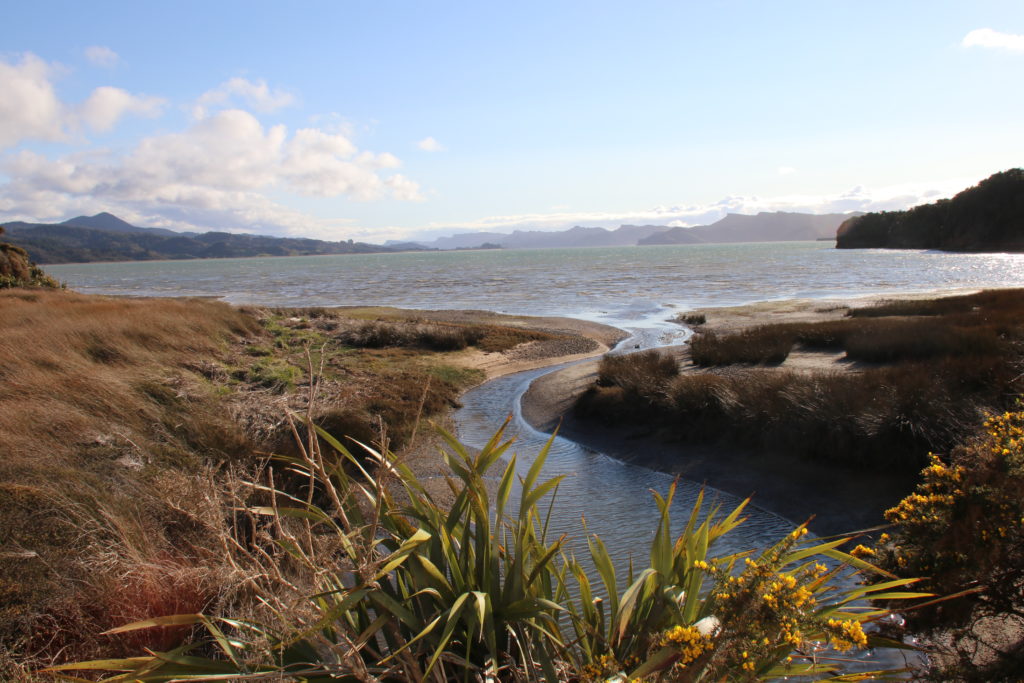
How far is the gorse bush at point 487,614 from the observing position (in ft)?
7.73

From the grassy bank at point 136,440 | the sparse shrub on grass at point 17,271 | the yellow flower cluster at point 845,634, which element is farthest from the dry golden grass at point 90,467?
the sparse shrub on grass at point 17,271

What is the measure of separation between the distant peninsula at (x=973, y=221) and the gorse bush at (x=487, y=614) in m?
99.4

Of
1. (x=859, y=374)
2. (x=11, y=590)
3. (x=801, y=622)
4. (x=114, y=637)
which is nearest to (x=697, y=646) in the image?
(x=801, y=622)

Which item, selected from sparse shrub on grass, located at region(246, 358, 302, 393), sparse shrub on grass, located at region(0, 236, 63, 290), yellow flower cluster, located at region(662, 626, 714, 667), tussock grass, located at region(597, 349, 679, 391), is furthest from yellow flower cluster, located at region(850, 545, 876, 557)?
sparse shrub on grass, located at region(0, 236, 63, 290)

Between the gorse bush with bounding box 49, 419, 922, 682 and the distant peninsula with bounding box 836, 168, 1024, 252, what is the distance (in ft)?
326

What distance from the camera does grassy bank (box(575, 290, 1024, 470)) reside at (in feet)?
26.9

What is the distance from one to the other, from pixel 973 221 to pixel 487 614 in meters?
107

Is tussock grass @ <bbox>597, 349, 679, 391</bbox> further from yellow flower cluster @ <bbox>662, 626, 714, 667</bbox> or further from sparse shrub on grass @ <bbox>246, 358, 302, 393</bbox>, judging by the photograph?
yellow flower cluster @ <bbox>662, 626, 714, 667</bbox>

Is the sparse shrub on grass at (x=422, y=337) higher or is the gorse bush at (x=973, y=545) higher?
the gorse bush at (x=973, y=545)

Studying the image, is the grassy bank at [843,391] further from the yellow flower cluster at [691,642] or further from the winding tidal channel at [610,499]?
the yellow flower cluster at [691,642]

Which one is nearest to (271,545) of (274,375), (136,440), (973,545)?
(136,440)

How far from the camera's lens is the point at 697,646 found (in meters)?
2.35

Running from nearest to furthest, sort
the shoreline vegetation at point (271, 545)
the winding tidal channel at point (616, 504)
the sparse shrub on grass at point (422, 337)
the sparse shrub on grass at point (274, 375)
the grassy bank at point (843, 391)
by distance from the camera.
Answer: the shoreline vegetation at point (271, 545) < the winding tidal channel at point (616, 504) < the grassy bank at point (843, 391) < the sparse shrub on grass at point (274, 375) < the sparse shrub on grass at point (422, 337)

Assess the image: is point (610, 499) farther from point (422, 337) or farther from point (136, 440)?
point (422, 337)
